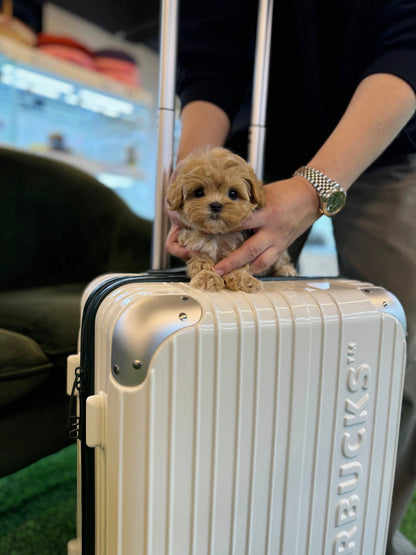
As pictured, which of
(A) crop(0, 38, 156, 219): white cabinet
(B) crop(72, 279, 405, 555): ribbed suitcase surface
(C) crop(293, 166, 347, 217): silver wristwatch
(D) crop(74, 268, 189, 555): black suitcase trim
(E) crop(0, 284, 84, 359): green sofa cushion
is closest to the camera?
(B) crop(72, 279, 405, 555): ribbed suitcase surface

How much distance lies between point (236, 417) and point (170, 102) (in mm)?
640

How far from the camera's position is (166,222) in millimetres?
931

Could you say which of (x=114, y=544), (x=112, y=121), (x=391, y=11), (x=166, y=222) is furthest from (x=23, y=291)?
(x=112, y=121)

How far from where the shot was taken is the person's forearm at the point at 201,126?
0.92 meters

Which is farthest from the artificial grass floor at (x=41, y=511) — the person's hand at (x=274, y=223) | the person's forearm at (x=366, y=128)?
the person's forearm at (x=366, y=128)

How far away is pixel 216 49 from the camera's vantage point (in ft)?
3.31

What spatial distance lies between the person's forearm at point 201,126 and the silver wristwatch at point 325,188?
0.27 metres

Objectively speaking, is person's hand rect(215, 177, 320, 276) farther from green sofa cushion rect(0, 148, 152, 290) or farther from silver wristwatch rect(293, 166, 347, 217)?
green sofa cushion rect(0, 148, 152, 290)

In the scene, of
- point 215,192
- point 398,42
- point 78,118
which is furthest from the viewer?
point 78,118

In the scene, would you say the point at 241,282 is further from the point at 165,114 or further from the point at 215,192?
the point at 165,114

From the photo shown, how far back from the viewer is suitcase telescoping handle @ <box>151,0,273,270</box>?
86 centimetres

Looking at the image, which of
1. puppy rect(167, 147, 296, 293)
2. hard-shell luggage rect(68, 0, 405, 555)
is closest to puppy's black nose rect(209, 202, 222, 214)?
puppy rect(167, 147, 296, 293)

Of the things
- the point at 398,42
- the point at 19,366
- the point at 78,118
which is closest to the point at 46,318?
the point at 19,366

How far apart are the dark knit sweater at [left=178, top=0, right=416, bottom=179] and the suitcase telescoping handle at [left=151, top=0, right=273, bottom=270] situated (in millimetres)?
98
